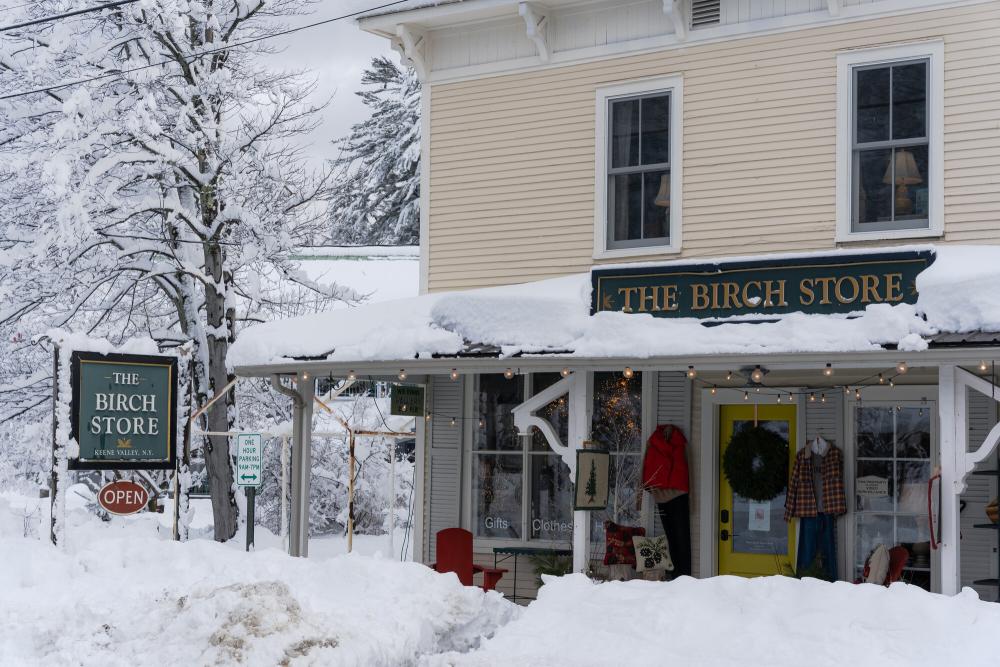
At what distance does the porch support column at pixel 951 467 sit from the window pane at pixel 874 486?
2.95 m

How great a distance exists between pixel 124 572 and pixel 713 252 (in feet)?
22.4

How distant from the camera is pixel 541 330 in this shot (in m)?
11.1

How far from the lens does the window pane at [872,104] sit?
1166cm

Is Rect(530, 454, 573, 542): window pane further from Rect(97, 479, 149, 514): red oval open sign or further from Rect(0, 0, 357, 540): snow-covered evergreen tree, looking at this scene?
Rect(0, 0, 357, 540): snow-covered evergreen tree

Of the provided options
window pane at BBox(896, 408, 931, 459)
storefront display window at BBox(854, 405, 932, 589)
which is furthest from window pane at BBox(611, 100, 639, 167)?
window pane at BBox(896, 408, 931, 459)

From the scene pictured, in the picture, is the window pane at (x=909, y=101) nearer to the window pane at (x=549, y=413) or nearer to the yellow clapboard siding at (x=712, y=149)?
the yellow clapboard siding at (x=712, y=149)

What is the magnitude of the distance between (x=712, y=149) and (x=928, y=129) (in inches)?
86.9

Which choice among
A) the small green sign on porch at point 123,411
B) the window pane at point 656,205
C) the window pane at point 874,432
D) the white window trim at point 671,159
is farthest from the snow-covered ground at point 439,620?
the window pane at point 656,205

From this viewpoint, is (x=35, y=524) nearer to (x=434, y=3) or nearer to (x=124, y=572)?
(x=124, y=572)

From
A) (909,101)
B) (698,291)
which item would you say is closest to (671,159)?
(698,291)

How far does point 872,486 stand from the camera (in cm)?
1265

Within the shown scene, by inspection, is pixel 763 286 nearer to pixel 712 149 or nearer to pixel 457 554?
pixel 712 149

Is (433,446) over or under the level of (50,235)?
under

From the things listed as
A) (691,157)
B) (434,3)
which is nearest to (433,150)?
(434,3)
